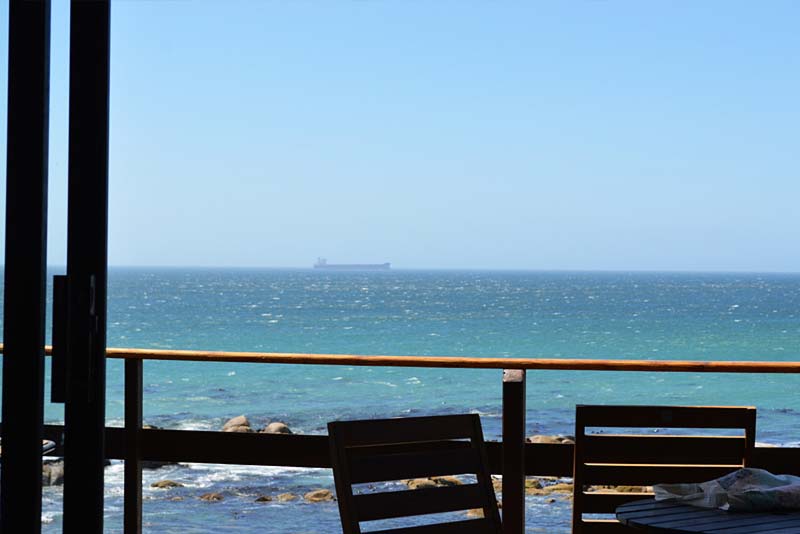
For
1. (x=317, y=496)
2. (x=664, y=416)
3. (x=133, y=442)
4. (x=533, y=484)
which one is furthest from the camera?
(x=317, y=496)

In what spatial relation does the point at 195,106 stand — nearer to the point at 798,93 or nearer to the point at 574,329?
the point at 574,329

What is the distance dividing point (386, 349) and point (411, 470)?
2896 centimetres

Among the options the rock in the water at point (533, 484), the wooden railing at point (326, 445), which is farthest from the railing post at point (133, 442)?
the rock in the water at point (533, 484)

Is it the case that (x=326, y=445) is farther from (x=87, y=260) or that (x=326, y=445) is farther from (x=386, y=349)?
(x=386, y=349)

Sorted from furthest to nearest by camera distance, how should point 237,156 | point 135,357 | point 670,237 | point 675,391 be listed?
1. point 670,237
2. point 237,156
3. point 675,391
4. point 135,357

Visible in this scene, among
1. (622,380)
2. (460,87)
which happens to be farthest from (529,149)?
(622,380)

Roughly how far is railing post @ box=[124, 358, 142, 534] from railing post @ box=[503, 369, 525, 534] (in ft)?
3.65

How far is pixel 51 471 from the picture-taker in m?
2.22

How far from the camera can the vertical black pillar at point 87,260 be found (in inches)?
85.8

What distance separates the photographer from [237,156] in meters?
38.8

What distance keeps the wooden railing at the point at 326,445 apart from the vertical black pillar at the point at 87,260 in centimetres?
99

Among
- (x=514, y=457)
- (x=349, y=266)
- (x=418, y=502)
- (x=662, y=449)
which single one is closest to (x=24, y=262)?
(x=418, y=502)

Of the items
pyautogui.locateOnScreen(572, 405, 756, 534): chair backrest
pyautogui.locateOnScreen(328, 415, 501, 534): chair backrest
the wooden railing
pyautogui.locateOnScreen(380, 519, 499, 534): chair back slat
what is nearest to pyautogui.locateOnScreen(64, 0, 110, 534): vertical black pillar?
pyautogui.locateOnScreen(328, 415, 501, 534): chair backrest

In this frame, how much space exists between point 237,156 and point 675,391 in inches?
801
